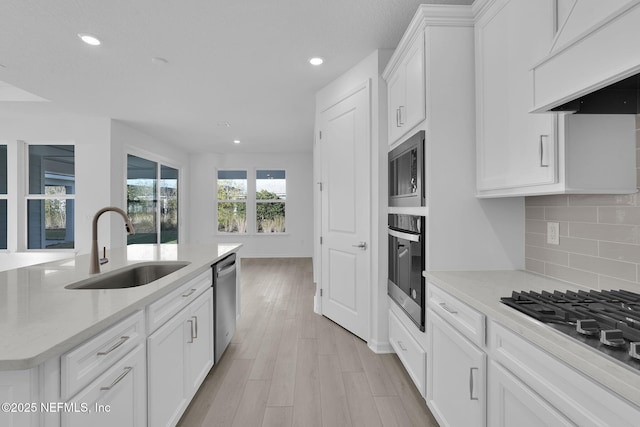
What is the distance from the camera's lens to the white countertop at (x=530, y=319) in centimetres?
71

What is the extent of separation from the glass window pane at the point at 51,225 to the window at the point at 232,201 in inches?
132

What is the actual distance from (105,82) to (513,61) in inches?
159

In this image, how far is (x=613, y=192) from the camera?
1.26 meters

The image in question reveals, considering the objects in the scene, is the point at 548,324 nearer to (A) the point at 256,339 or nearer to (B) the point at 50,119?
(A) the point at 256,339

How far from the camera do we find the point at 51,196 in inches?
207

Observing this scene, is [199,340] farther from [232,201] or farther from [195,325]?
[232,201]

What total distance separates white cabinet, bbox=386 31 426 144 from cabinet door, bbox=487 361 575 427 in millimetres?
1422

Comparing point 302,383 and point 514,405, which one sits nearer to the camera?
point 514,405

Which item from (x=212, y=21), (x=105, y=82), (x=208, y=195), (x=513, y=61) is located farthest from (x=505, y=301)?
(x=208, y=195)

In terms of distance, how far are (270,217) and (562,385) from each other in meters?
7.63

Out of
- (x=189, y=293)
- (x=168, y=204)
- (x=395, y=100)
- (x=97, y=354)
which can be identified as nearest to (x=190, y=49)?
(x=395, y=100)

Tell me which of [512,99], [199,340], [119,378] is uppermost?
[512,99]

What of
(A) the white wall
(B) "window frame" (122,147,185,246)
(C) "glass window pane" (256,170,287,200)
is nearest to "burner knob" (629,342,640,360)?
(B) "window frame" (122,147,185,246)

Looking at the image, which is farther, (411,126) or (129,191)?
(129,191)
